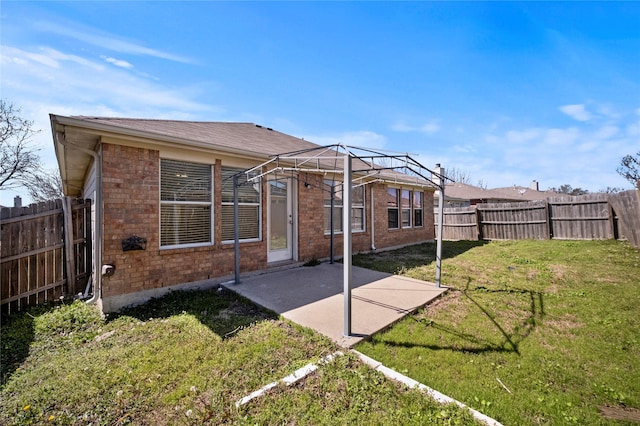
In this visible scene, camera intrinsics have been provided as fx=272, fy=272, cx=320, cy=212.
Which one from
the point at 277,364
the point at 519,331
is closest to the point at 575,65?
the point at 519,331

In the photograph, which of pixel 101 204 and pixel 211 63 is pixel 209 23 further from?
pixel 101 204

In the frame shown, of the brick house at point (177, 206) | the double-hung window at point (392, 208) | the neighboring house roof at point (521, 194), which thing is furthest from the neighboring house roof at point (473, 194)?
the brick house at point (177, 206)

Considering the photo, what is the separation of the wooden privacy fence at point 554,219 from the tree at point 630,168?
13953 millimetres

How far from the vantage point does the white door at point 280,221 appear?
272 inches

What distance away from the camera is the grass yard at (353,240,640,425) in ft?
8.10

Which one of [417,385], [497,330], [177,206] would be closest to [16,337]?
[177,206]

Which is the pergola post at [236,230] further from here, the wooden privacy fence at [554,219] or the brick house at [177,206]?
the wooden privacy fence at [554,219]

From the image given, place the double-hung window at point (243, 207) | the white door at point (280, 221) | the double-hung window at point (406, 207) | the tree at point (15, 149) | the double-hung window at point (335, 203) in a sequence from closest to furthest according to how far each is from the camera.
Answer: the double-hung window at point (243, 207), the white door at point (280, 221), the double-hung window at point (335, 203), the double-hung window at point (406, 207), the tree at point (15, 149)

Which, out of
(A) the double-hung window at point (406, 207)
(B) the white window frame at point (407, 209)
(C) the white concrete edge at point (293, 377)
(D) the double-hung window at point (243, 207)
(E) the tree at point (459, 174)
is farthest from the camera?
(E) the tree at point (459, 174)

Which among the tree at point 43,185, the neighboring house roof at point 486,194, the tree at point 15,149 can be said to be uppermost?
the tree at point 15,149

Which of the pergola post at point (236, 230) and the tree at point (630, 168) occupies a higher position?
the tree at point (630, 168)

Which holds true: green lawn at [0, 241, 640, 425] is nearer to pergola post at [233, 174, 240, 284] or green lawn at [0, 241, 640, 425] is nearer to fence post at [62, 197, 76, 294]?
pergola post at [233, 174, 240, 284]

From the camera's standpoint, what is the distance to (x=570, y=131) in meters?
14.6

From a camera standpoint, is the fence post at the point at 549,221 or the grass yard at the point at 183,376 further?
the fence post at the point at 549,221
